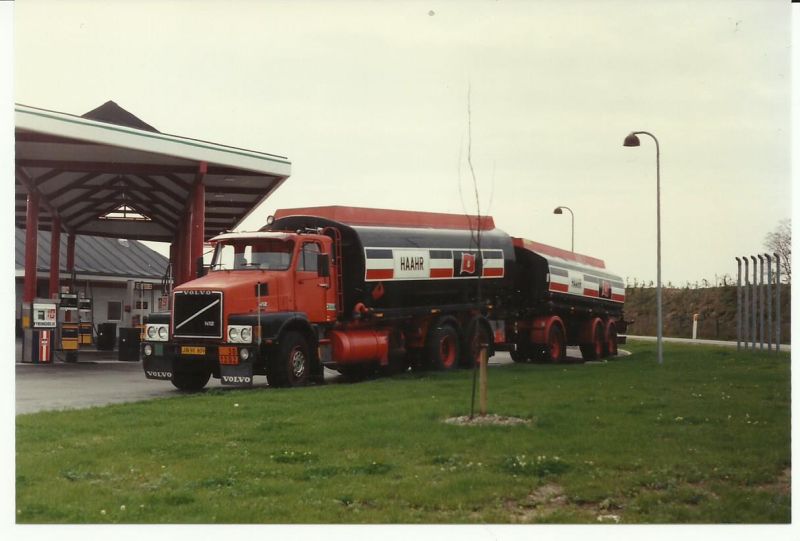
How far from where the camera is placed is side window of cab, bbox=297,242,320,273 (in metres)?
18.8

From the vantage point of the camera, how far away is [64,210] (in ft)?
102

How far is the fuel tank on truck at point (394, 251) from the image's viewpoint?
19578 millimetres

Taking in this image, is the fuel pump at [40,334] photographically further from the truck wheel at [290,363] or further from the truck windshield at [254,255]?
the truck wheel at [290,363]

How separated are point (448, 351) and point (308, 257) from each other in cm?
501

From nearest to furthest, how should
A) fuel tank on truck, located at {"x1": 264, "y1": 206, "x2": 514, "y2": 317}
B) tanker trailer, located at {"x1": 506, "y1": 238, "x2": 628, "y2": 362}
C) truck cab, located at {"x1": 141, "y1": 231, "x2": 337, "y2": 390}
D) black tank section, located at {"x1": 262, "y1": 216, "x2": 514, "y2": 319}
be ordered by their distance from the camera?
truck cab, located at {"x1": 141, "y1": 231, "x2": 337, "y2": 390} → fuel tank on truck, located at {"x1": 264, "y1": 206, "x2": 514, "y2": 317} → black tank section, located at {"x1": 262, "y1": 216, "x2": 514, "y2": 319} → tanker trailer, located at {"x1": 506, "y1": 238, "x2": 628, "y2": 362}

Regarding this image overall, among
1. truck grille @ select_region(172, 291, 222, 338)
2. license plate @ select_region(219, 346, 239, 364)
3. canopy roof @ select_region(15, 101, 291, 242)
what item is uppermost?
canopy roof @ select_region(15, 101, 291, 242)

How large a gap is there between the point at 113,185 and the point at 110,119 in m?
9.25

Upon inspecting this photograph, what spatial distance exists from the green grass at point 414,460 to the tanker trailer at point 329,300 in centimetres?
195

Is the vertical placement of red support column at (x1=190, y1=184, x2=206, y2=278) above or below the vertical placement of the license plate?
above

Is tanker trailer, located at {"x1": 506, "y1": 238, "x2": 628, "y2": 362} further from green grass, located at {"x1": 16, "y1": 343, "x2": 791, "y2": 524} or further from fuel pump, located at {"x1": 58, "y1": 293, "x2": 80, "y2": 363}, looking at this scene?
fuel pump, located at {"x1": 58, "y1": 293, "x2": 80, "y2": 363}

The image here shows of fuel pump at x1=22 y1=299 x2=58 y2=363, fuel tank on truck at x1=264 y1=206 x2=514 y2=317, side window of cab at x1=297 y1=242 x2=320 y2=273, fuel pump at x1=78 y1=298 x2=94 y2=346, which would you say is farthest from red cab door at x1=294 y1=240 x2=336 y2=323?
fuel pump at x1=78 y1=298 x2=94 y2=346

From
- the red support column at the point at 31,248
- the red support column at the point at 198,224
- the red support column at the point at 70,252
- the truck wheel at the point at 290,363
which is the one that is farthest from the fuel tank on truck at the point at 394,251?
the red support column at the point at 70,252

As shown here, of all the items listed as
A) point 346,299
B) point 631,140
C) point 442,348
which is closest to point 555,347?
point 442,348

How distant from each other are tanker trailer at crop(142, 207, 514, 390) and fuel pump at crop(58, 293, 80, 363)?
7.62m
